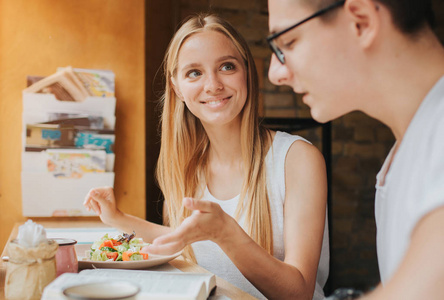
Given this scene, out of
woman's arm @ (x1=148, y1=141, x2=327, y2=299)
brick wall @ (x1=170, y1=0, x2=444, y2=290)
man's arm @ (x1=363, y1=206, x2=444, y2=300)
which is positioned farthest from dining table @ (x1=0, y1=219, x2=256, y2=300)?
brick wall @ (x1=170, y1=0, x2=444, y2=290)

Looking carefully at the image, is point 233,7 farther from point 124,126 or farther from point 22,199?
point 22,199

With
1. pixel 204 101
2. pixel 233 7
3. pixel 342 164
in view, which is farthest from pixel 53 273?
pixel 342 164

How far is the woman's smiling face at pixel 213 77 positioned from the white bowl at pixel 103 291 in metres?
0.97

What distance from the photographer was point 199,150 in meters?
2.00

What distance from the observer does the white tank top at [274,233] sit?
1689 mm

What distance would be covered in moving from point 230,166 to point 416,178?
1235 millimetres

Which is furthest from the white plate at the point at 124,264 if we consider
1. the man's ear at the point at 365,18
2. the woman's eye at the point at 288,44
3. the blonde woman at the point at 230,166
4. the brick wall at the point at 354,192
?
the brick wall at the point at 354,192

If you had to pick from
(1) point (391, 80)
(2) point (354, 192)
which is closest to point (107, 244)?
(1) point (391, 80)

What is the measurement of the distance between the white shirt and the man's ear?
0.41ft

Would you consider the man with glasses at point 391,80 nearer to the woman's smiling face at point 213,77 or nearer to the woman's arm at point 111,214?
the woman's smiling face at point 213,77

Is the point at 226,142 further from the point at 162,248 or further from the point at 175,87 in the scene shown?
the point at 162,248

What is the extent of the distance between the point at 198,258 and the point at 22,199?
1.19m

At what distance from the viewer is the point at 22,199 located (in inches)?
97.0

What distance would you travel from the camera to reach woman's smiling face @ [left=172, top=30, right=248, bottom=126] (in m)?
1.73
